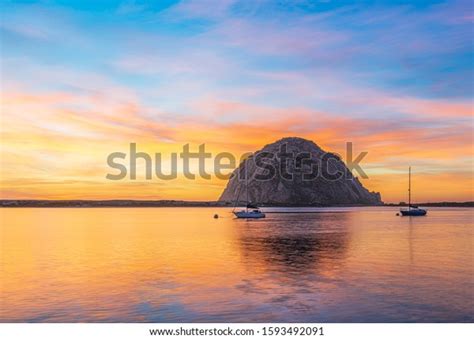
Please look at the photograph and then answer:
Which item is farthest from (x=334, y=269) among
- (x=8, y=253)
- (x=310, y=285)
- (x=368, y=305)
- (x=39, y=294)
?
(x=8, y=253)

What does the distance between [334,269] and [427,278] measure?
7.24 m

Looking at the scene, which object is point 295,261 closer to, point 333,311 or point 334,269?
point 334,269

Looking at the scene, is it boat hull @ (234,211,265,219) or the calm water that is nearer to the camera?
the calm water

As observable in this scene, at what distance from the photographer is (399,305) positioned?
2519 cm

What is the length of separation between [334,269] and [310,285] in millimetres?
8163

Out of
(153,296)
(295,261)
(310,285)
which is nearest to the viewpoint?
(153,296)

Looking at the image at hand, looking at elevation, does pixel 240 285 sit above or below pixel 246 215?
above

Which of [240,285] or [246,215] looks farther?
[246,215]

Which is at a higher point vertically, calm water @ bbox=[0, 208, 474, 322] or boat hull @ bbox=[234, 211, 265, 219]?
calm water @ bbox=[0, 208, 474, 322]

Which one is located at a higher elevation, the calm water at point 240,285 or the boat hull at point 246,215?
the calm water at point 240,285

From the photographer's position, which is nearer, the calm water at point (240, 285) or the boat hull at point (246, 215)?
the calm water at point (240, 285)
